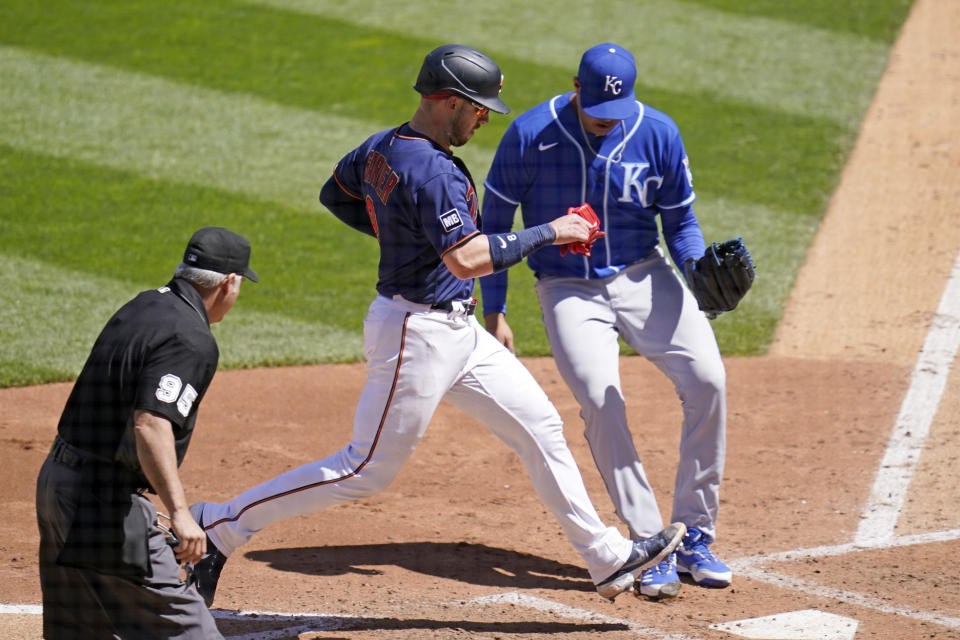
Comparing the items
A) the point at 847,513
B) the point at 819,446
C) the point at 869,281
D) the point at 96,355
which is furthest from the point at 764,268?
the point at 96,355

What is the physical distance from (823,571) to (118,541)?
106 inches

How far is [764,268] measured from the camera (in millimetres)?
8141

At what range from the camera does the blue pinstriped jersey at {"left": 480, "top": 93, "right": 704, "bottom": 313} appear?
14.7 feet

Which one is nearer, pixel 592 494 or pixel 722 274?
pixel 722 274

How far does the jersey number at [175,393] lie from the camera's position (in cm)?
311

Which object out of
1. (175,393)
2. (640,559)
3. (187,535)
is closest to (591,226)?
(640,559)

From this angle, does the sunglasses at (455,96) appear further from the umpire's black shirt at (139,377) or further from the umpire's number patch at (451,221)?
the umpire's black shirt at (139,377)

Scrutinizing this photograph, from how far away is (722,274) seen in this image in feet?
14.5

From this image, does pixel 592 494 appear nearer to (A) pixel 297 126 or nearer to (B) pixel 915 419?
(B) pixel 915 419

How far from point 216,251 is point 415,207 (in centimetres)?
73

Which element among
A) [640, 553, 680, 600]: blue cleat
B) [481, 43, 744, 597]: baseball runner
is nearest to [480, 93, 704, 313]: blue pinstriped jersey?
[481, 43, 744, 597]: baseball runner

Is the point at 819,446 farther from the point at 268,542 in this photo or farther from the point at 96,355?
the point at 96,355

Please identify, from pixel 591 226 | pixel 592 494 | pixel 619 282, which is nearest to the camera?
pixel 591 226

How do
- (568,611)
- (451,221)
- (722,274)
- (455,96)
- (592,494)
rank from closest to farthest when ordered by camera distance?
(451,221), (455,96), (568,611), (722,274), (592,494)
